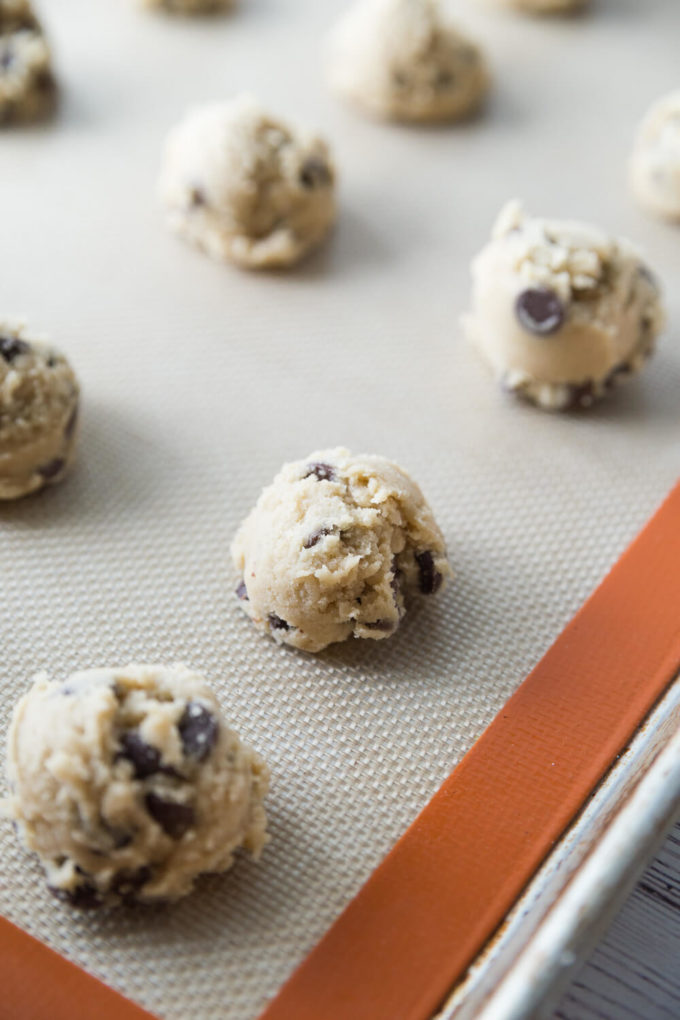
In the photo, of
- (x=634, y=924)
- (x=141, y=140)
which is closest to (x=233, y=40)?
(x=141, y=140)

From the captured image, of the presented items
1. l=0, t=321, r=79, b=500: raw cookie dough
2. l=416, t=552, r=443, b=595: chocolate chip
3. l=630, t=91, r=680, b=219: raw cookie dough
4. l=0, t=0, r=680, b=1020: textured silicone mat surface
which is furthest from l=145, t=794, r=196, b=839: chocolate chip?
l=630, t=91, r=680, b=219: raw cookie dough

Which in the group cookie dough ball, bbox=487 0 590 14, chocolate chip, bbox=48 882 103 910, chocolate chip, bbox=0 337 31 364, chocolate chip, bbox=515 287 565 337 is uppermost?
cookie dough ball, bbox=487 0 590 14

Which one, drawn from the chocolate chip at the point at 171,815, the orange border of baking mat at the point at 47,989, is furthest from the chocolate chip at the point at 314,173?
the orange border of baking mat at the point at 47,989

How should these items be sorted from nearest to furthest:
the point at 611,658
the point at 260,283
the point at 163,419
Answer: the point at 611,658 → the point at 163,419 → the point at 260,283

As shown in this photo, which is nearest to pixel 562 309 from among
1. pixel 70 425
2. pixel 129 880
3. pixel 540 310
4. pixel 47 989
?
pixel 540 310

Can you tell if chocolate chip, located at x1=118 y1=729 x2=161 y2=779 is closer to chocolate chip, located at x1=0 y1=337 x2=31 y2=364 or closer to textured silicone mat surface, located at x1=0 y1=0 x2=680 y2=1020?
textured silicone mat surface, located at x1=0 y1=0 x2=680 y2=1020

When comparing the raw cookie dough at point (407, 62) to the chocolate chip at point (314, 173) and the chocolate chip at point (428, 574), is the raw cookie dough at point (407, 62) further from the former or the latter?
the chocolate chip at point (428, 574)

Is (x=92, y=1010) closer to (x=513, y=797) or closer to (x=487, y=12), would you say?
(x=513, y=797)
